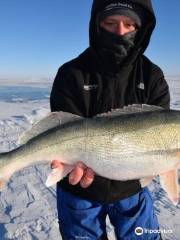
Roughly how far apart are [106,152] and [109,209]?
76 centimetres

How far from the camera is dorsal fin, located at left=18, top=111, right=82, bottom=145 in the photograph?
10.3 feet

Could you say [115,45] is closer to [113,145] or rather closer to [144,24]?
[144,24]

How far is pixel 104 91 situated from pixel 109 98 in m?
0.09

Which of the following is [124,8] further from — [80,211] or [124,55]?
[80,211]

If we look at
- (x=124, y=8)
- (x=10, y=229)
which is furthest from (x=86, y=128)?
(x=10, y=229)

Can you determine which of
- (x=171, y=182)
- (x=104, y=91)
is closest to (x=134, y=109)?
(x=104, y=91)

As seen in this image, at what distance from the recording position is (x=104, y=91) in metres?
3.47

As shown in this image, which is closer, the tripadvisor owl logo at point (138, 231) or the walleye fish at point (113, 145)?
the walleye fish at point (113, 145)

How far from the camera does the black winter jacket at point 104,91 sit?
340 centimetres

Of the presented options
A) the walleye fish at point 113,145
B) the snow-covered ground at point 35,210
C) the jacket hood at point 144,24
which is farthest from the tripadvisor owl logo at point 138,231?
the jacket hood at point 144,24

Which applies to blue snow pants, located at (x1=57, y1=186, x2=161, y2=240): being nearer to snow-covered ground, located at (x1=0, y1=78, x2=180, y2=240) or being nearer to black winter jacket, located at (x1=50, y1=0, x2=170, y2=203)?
black winter jacket, located at (x1=50, y1=0, x2=170, y2=203)

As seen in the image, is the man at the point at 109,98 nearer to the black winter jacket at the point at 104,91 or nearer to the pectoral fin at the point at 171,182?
the black winter jacket at the point at 104,91

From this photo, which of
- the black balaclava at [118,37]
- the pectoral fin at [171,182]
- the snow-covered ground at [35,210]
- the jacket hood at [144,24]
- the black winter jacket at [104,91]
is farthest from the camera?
the snow-covered ground at [35,210]

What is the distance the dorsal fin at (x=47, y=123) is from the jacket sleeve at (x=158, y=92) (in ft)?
2.66
